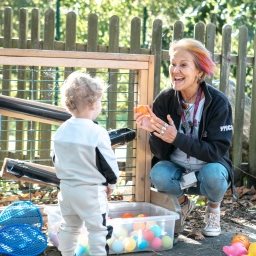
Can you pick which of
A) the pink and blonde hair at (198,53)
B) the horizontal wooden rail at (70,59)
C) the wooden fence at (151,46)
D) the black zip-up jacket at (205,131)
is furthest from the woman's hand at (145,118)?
the wooden fence at (151,46)

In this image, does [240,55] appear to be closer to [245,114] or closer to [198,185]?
[245,114]

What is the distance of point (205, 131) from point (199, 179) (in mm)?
344

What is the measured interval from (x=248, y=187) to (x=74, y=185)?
335 cm

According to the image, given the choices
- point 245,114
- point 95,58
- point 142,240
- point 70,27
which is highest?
point 70,27

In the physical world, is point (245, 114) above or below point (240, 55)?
below

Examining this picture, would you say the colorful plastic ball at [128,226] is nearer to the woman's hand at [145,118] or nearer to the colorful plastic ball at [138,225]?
the colorful plastic ball at [138,225]

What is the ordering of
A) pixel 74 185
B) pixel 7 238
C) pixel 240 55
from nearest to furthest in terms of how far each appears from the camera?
pixel 74 185, pixel 7 238, pixel 240 55

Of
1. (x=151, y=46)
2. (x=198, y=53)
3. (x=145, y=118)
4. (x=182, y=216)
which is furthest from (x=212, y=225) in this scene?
(x=151, y=46)

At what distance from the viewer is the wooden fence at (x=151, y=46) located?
237 inches

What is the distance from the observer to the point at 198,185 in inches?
176

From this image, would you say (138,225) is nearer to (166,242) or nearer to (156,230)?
(156,230)

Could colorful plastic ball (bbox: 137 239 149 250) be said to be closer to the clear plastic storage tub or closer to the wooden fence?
the clear plastic storage tub

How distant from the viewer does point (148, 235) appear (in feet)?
13.6

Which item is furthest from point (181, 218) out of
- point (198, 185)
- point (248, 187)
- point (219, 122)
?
point (248, 187)
